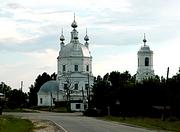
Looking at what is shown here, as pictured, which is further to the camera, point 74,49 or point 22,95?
point 74,49

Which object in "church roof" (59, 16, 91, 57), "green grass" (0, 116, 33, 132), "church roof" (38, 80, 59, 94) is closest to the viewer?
"green grass" (0, 116, 33, 132)

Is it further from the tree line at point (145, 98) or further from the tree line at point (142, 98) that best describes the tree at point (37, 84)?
the tree line at point (145, 98)

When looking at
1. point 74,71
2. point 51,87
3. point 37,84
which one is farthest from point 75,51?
point 37,84

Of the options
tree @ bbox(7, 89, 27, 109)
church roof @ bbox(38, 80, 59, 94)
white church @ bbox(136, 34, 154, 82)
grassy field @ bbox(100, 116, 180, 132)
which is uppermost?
white church @ bbox(136, 34, 154, 82)

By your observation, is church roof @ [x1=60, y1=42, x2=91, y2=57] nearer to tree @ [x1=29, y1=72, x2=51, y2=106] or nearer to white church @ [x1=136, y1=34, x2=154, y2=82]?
white church @ [x1=136, y1=34, x2=154, y2=82]

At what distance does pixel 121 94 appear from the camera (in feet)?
259

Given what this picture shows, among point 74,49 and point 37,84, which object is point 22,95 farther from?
point 37,84

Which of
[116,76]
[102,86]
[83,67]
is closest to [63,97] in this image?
[83,67]

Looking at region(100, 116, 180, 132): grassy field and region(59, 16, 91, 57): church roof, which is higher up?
region(59, 16, 91, 57): church roof

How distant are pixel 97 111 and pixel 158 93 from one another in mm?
15209

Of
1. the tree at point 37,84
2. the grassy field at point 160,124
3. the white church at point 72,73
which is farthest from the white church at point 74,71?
the grassy field at point 160,124

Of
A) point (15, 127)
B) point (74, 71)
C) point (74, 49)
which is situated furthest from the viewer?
point (74, 71)

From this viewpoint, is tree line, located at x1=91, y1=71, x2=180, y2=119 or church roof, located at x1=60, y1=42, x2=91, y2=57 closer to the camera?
tree line, located at x1=91, y1=71, x2=180, y2=119

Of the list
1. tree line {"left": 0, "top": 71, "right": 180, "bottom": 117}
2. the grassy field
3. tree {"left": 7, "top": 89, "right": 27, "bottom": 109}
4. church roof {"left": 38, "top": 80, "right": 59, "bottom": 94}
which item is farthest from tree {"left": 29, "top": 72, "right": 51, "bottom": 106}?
the grassy field
